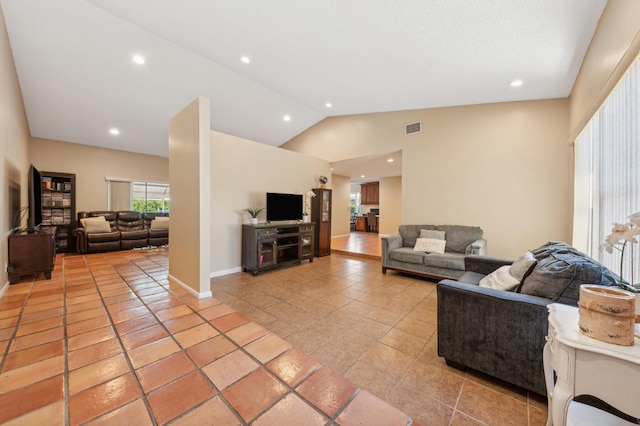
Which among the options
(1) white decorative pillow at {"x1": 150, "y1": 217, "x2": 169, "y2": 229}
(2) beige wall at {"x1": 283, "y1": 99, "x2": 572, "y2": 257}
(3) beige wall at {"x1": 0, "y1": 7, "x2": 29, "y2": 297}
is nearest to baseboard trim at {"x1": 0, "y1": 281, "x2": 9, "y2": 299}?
(3) beige wall at {"x1": 0, "y1": 7, "x2": 29, "y2": 297}

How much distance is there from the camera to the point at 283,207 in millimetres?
4840

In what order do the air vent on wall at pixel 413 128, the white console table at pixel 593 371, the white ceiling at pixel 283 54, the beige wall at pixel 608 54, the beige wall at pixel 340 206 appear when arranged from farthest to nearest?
the beige wall at pixel 340 206 < the air vent on wall at pixel 413 128 < the white ceiling at pixel 283 54 < the beige wall at pixel 608 54 < the white console table at pixel 593 371

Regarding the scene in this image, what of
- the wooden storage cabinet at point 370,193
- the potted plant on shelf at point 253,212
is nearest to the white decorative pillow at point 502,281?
the potted plant on shelf at point 253,212

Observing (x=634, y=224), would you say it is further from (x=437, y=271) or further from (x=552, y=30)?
(x=437, y=271)

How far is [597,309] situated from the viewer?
1.00 m

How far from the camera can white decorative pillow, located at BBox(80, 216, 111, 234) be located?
5.72 meters

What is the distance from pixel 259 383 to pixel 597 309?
5.97 ft

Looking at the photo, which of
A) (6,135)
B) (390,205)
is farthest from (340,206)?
(6,135)

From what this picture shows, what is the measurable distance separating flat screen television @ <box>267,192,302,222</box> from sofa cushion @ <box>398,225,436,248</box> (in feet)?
7.12

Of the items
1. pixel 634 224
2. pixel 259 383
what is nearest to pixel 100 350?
pixel 259 383

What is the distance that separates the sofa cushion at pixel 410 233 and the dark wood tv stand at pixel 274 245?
6.20 ft

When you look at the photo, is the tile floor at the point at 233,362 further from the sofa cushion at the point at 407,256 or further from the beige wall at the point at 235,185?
the beige wall at the point at 235,185

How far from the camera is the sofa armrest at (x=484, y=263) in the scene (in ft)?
8.57

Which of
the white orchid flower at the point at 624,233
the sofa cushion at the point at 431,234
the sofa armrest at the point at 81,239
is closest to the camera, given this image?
the white orchid flower at the point at 624,233
